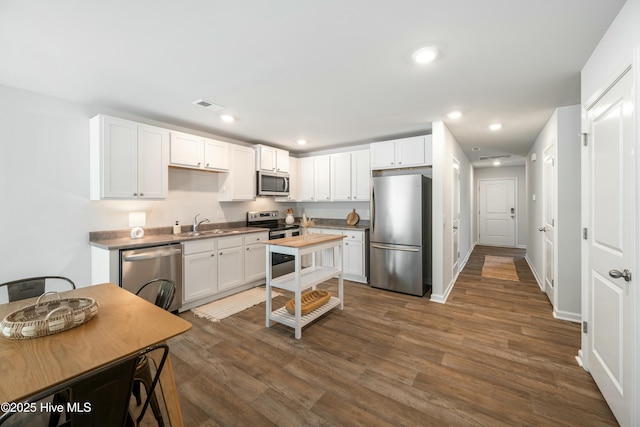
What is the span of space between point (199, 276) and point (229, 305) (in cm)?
55

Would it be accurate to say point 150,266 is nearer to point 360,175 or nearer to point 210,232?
point 210,232

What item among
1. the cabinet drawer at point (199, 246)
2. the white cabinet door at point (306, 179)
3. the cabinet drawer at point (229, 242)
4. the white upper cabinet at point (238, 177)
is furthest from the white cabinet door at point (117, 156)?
the white cabinet door at point (306, 179)

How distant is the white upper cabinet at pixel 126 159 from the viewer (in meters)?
2.98

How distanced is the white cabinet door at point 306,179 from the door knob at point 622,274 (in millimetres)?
4216

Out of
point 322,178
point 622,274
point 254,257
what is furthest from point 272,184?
point 622,274

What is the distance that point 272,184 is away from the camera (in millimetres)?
4891

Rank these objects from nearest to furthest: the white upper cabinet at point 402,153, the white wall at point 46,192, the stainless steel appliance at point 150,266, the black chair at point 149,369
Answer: the black chair at point 149,369
the white wall at point 46,192
the stainless steel appliance at point 150,266
the white upper cabinet at point 402,153

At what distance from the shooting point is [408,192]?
393cm

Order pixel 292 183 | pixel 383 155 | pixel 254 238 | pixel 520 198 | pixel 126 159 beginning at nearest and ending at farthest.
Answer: pixel 126 159 → pixel 254 238 → pixel 383 155 → pixel 292 183 → pixel 520 198

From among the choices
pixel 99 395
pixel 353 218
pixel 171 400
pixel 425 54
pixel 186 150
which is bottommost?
pixel 171 400

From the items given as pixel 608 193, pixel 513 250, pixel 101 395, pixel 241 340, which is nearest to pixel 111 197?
pixel 241 340

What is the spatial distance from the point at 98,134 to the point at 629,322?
15.4 ft

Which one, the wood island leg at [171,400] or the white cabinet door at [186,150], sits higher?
the white cabinet door at [186,150]

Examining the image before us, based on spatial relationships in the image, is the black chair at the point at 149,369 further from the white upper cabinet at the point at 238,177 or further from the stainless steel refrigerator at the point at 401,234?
the stainless steel refrigerator at the point at 401,234
